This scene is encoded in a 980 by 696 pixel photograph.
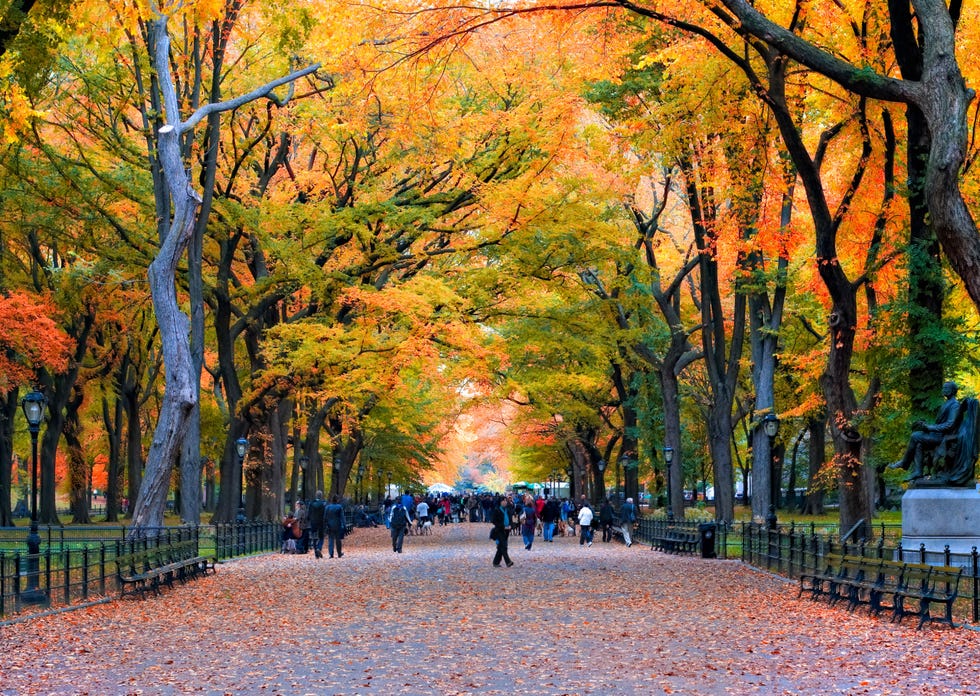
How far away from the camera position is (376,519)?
222 ft

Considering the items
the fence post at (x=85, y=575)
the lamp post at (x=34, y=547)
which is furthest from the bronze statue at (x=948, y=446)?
the lamp post at (x=34, y=547)

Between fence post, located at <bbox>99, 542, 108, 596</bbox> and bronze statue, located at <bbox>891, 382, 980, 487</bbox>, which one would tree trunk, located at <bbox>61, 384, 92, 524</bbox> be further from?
bronze statue, located at <bbox>891, 382, 980, 487</bbox>

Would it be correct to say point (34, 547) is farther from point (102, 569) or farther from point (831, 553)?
point (831, 553)

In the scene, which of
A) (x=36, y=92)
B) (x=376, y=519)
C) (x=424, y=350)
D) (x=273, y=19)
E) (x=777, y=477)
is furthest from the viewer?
(x=376, y=519)

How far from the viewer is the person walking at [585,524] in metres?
39.1

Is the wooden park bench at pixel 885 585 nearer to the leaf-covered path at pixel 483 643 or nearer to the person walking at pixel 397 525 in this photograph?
the leaf-covered path at pixel 483 643

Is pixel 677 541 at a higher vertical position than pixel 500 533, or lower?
lower

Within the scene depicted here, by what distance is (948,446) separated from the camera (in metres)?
18.6


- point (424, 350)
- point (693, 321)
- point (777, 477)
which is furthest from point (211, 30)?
point (777, 477)

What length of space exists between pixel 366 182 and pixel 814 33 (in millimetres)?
14589

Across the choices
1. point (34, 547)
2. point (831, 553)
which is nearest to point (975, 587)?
point (831, 553)

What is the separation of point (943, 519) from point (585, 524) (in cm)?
2139

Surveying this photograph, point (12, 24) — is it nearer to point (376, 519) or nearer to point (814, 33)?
point (814, 33)

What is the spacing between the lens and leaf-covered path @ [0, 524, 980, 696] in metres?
10.9
